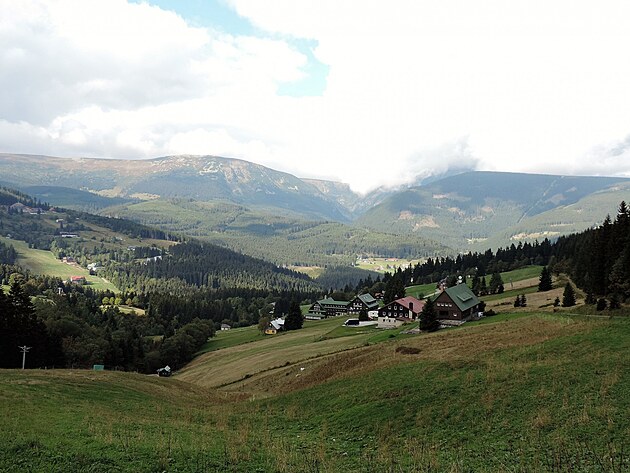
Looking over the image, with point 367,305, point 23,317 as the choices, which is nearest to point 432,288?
point 367,305

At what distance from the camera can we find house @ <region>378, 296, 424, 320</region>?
3947 inches

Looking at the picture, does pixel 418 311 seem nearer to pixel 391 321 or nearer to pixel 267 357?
pixel 391 321

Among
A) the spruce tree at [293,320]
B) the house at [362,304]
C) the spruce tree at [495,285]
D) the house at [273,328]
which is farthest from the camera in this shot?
the house at [362,304]

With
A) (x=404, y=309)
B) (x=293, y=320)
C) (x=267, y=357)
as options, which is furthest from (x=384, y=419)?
(x=293, y=320)

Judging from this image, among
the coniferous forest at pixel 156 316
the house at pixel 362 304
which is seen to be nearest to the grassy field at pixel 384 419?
the coniferous forest at pixel 156 316

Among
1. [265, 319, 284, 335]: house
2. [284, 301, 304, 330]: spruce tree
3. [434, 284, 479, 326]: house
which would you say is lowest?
[265, 319, 284, 335]: house

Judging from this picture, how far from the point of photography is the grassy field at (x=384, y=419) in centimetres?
1772

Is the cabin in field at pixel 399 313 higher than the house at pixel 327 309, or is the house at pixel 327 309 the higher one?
the cabin in field at pixel 399 313

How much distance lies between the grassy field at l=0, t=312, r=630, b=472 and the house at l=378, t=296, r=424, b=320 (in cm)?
5811

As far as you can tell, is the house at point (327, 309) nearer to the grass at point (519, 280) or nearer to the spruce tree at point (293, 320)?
the grass at point (519, 280)

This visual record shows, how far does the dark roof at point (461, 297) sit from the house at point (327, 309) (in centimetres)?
6902

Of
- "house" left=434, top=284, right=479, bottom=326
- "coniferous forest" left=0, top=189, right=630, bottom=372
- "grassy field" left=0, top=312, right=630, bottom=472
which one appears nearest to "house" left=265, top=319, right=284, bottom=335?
"coniferous forest" left=0, top=189, right=630, bottom=372

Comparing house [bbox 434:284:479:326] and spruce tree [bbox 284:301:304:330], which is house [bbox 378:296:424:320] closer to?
house [bbox 434:284:479:326]

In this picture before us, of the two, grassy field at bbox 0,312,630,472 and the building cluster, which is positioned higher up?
grassy field at bbox 0,312,630,472
